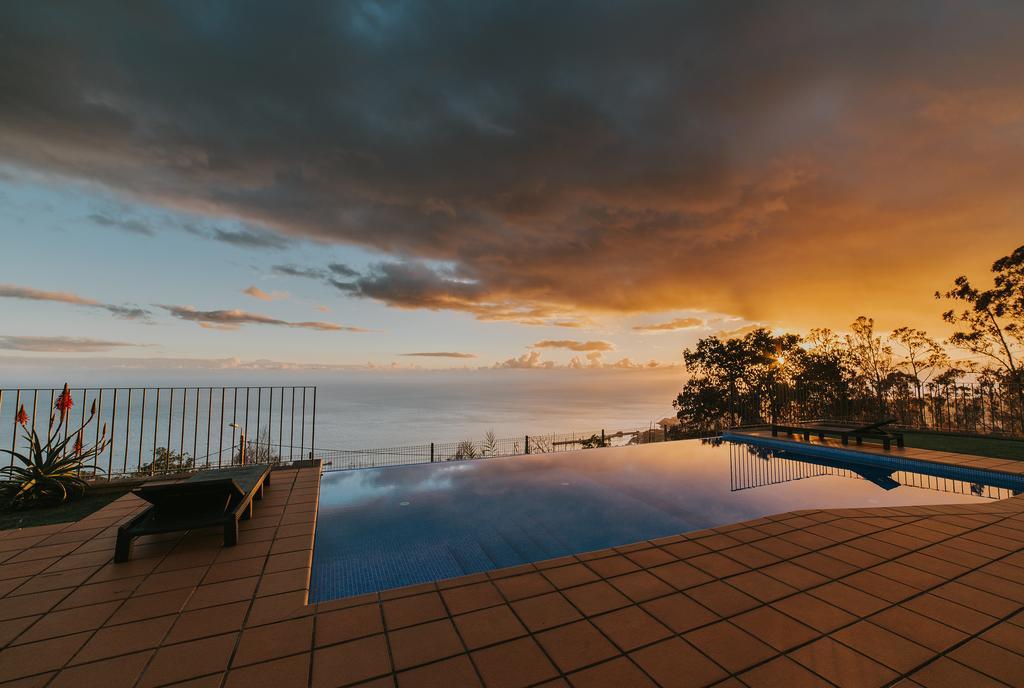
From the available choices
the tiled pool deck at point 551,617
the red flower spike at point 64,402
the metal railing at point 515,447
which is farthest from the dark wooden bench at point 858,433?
the red flower spike at point 64,402

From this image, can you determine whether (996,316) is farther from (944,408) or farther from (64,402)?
(64,402)

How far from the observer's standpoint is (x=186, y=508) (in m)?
3.48

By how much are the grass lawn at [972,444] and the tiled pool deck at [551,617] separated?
6.73m

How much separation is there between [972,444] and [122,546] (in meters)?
15.1

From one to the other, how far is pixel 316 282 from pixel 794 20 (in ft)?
78.8

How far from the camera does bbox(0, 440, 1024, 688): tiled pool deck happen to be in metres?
1.83

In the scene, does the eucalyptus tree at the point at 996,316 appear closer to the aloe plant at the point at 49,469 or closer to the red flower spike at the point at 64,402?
the aloe plant at the point at 49,469

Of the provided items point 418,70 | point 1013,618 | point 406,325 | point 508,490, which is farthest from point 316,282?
point 1013,618

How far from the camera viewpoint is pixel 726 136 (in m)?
8.40

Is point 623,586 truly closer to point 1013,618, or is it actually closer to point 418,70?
point 1013,618

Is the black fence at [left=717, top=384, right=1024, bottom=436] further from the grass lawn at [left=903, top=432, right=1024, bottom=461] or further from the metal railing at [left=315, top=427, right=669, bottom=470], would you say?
the metal railing at [left=315, top=427, right=669, bottom=470]

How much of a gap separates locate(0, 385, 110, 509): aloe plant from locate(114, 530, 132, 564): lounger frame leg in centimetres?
235

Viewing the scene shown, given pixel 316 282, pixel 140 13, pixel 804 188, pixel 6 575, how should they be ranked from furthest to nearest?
pixel 316 282
pixel 804 188
pixel 140 13
pixel 6 575

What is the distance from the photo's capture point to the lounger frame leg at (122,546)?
2.99m
